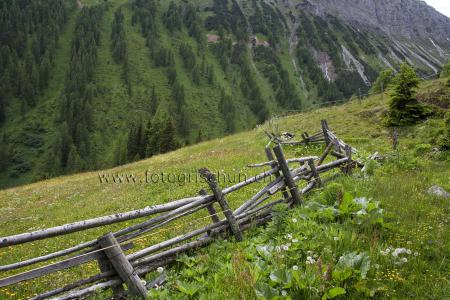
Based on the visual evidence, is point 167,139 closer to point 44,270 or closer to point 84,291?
point 84,291

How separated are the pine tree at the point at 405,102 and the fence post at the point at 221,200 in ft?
77.0

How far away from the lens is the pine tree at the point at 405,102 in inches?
1091

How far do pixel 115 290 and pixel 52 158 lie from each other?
143 meters

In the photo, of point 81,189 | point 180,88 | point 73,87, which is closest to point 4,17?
point 73,87

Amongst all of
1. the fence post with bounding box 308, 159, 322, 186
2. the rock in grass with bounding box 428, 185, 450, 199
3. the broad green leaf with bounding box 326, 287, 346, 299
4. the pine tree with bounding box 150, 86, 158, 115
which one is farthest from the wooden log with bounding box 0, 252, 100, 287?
the pine tree with bounding box 150, 86, 158, 115

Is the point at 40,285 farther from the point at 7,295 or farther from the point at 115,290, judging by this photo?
the point at 115,290

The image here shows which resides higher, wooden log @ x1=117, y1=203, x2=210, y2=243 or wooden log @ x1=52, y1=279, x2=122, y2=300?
wooden log @ x1=117, y1=203, x2=210, y2=243

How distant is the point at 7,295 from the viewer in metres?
8.33

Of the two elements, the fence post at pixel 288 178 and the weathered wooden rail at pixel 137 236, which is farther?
the fence post at pixel 288 178

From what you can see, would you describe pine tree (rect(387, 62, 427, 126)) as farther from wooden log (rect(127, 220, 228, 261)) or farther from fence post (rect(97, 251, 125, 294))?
fence post (rect(97, 251, 125, 294))

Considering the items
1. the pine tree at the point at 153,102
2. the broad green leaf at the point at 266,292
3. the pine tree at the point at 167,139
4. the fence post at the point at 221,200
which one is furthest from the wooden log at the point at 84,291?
the pine tree at the point at 153,102

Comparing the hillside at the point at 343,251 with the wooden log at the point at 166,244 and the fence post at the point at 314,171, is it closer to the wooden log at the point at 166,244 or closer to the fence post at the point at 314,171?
the wooden log at the point at 166,244

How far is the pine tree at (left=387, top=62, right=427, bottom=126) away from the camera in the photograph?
27719 millimetres

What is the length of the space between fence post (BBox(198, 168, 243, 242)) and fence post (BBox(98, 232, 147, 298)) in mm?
2703
